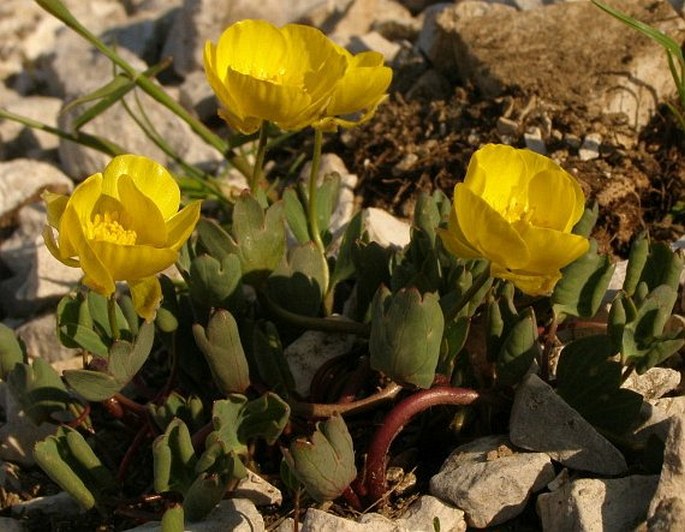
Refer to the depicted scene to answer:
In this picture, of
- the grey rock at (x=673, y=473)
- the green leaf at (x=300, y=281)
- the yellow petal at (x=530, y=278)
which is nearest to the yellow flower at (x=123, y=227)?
the green leaf at (x=300, y=281)

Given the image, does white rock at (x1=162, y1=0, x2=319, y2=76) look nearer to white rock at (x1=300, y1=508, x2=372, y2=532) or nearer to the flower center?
the flower center

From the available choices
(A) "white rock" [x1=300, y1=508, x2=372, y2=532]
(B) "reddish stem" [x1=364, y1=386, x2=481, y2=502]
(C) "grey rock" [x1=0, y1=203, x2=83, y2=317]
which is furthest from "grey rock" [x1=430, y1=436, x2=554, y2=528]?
(C) "grey rock" [x1=0, y1=203, x2=83, y2=317]

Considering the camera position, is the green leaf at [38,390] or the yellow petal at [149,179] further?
the green leaf at [38,390]

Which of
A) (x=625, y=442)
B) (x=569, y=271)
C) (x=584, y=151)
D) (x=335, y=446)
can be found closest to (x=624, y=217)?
(x=584, y=151)

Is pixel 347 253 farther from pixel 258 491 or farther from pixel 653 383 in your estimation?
pixel 653 383

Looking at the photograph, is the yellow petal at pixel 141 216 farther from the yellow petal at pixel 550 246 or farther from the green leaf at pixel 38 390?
the yellow petal at pixel 550 246

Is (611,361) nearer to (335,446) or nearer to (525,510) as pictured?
(525,510)
